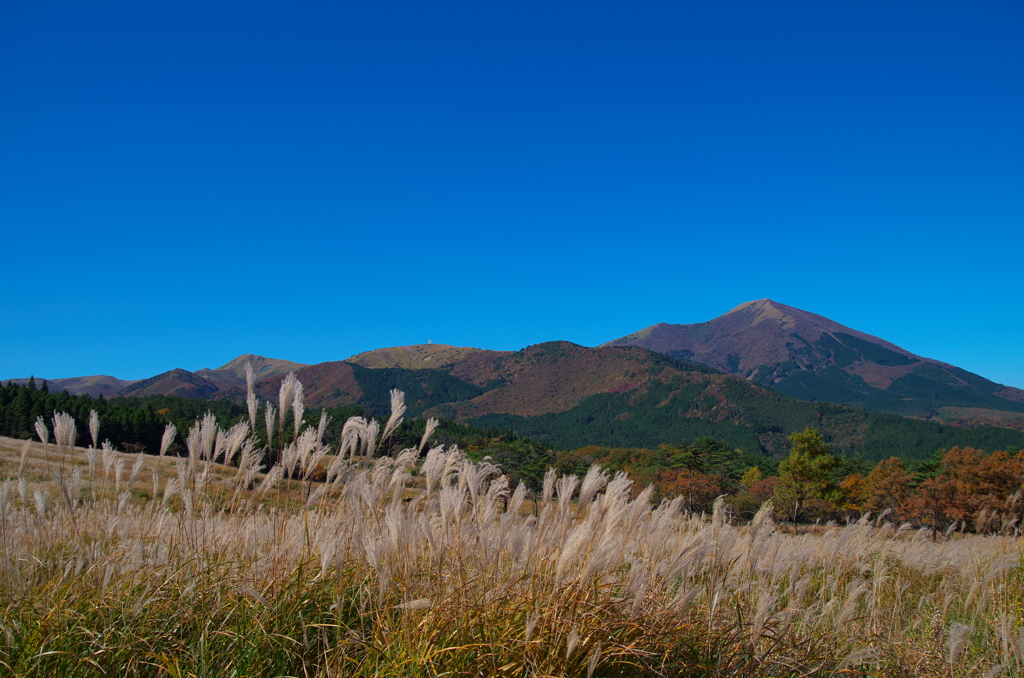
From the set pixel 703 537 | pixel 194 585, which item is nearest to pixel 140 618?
pixel 194 585

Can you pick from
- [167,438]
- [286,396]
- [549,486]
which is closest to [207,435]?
[167,438]

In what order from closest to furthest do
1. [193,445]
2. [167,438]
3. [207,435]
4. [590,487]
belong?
1. [590,487]
2. [193,445]
3. [207,435]
4. [167,438]

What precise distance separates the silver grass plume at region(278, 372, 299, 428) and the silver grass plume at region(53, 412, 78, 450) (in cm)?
136

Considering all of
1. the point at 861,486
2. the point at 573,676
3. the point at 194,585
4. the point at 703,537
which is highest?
the point at 703,537

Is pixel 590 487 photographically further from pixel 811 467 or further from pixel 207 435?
pixel 811 467

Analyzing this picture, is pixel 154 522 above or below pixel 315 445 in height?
below

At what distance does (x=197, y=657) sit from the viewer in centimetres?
258

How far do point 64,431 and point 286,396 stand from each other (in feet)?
4.96

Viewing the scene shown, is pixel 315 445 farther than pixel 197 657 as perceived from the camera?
Yes

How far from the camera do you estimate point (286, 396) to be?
379 centimetres

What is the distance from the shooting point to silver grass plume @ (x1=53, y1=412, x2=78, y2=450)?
3.66 m

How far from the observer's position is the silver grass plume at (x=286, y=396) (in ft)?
12.0

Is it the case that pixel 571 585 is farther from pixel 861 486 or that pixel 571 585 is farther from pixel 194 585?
pixel 861 486

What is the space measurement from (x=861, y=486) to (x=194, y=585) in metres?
64.9
